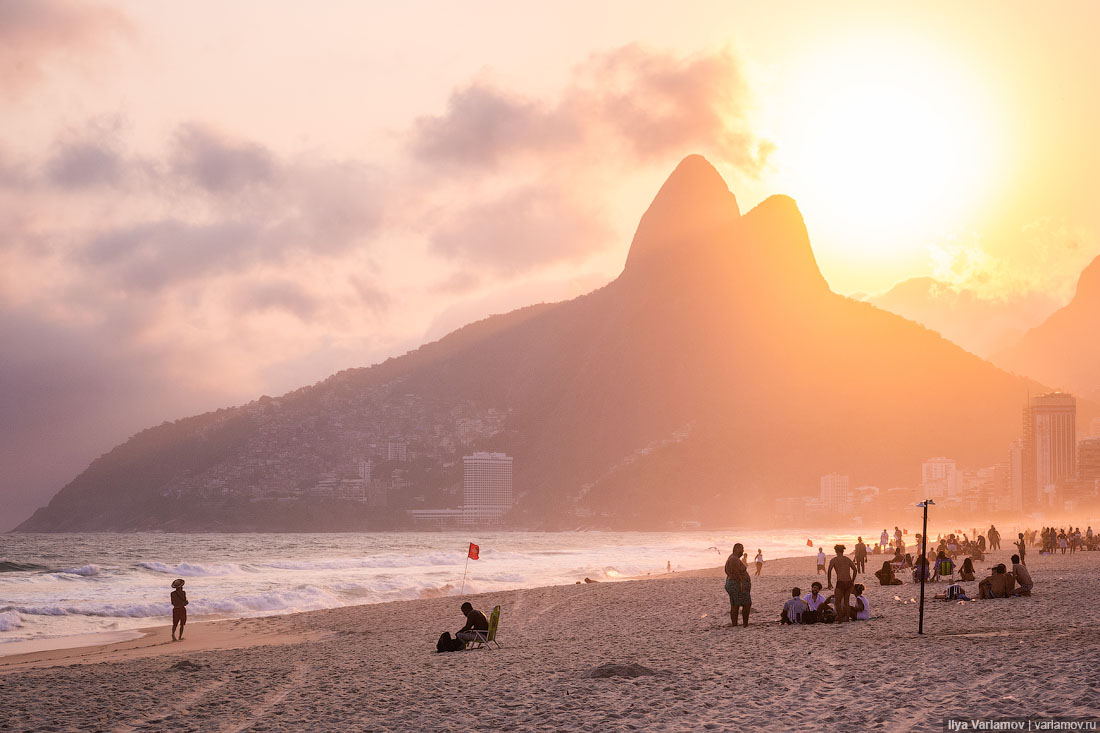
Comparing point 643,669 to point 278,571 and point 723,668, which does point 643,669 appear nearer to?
point 723,668

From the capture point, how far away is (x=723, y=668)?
14047 mm

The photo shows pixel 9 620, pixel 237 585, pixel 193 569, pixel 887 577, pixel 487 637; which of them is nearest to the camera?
pixel 487 637

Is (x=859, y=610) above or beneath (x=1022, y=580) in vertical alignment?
beneath

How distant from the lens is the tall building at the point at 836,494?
188 metres

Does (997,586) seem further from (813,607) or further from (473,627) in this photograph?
(473,627)

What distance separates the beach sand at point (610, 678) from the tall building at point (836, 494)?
171m

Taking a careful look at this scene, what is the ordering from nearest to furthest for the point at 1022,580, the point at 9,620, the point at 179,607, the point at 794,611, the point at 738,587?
the point at 794,611 → the point at 738,587 → the point at 1022,580 → the point at 179,607 → the point at 9,620

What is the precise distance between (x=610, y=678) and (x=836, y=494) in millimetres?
191180

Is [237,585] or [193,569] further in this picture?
[193,569]

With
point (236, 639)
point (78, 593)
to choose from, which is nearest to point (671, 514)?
point (78, 593)

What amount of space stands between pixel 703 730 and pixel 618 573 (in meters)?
42.7

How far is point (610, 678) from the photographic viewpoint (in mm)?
13586

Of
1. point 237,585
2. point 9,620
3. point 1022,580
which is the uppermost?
point 1022,580

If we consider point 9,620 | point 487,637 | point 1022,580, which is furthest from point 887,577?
point 9,620
